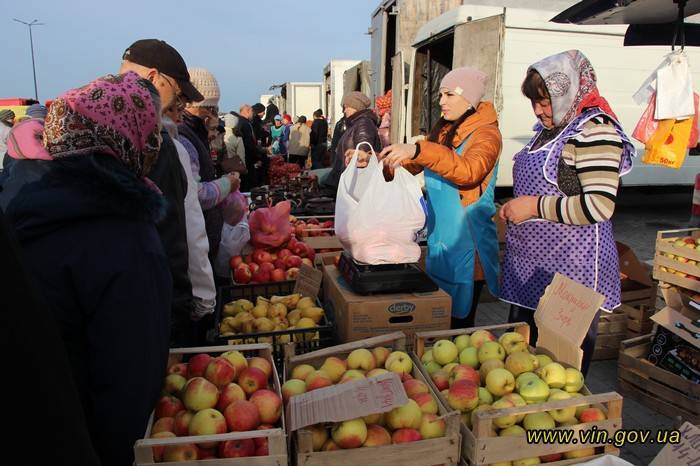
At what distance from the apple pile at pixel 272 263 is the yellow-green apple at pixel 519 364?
184 centimetres

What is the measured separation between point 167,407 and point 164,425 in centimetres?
8

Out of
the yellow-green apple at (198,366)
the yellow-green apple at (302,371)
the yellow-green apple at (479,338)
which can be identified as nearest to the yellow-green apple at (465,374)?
the yellow-green apple at (479,338)

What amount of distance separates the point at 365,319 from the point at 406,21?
8731 mm

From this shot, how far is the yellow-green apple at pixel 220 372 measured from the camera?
1.90 metres

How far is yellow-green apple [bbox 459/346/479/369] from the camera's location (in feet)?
7.26

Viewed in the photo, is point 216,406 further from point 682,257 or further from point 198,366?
point 682,257

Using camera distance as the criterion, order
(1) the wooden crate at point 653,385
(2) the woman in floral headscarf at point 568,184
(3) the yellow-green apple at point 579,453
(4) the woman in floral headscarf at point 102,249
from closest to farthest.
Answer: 1. (4) the woman in floral headscarf at point 102,249
2. (3) the yellow-green apple at point 579,453
3. (2) the woman in floral headscarf at point 568,184
4. (1) the wooden crate at point 653,385

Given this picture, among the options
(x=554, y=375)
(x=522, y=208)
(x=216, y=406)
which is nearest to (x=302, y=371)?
(x=216, y=406)

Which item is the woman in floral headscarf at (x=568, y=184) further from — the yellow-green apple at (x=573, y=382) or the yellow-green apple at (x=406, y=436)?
the yellow-green apple at (x=406, y=436)

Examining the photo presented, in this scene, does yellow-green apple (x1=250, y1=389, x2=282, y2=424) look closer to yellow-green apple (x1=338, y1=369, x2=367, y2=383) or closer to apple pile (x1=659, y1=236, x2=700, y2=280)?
yellow-green apple (x1=338, y1=369, x2=367, y2=383)

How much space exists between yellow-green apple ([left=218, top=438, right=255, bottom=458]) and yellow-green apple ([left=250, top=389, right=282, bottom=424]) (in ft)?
0.59

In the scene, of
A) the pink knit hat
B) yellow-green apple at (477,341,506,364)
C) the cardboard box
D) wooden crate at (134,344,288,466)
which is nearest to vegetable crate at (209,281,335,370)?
the cardboard box

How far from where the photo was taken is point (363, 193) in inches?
109

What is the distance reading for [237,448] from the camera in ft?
5.08
